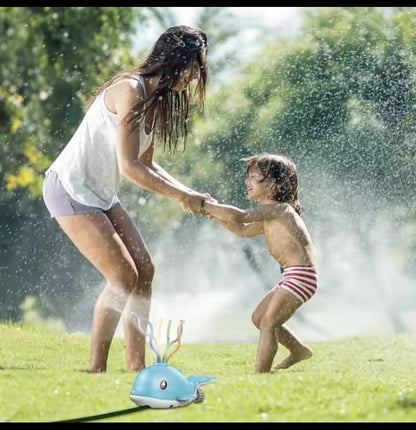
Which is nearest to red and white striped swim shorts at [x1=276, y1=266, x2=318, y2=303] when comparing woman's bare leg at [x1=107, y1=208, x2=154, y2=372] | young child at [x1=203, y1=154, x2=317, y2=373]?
young child at [x1=203, y1=154, x2=317, y2=373]

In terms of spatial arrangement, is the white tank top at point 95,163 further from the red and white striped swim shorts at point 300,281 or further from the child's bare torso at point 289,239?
the red and white striped swim shorts at point 300,281

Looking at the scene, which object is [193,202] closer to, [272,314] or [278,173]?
[278,173]

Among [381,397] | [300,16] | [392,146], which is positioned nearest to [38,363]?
[381,397]

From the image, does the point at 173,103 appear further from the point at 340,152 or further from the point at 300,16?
the point at 300,16

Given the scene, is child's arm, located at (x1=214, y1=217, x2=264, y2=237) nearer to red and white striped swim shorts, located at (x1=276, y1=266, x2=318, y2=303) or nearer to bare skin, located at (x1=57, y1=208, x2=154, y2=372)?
red and white striped swim shorts, located at (x1=276, y1=266, x2=318, y2=303)

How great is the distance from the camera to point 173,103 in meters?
4.36

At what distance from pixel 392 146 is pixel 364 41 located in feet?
2.84

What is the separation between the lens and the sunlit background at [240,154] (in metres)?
7.50

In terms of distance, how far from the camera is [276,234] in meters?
4.31

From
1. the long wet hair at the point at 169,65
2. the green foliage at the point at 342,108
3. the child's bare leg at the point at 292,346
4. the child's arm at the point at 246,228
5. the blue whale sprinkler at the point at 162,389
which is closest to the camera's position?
the blue whale sprinkler at the point at 162,389

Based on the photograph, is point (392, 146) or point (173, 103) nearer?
point (173, 103)

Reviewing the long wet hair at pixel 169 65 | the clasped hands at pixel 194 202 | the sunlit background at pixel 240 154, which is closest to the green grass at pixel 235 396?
the clasped hands at pixel 194 202

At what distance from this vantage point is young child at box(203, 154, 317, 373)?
424 cm
